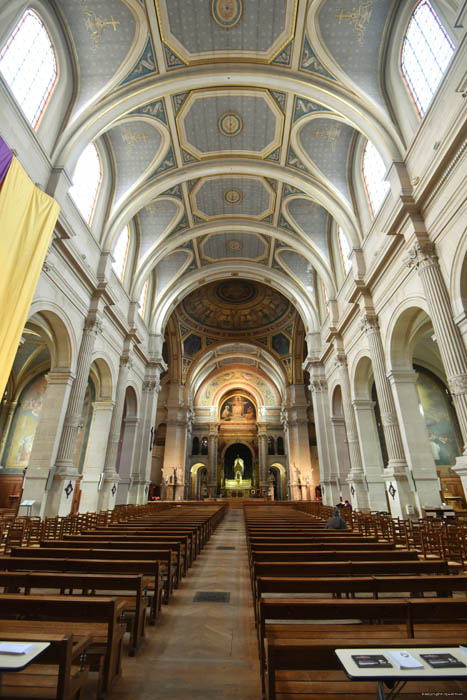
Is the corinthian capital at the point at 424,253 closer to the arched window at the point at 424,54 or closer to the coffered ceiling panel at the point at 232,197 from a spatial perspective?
the arched window at the point at 424,54

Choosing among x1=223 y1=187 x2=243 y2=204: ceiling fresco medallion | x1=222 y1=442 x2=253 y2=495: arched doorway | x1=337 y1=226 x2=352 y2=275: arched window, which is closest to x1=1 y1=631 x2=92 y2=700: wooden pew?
x1=337 y1=226 x2=352 y2=275: arched window

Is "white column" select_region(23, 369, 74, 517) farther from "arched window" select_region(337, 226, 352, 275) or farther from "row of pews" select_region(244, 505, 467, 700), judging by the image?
"arched window" select_region(337, 226, 352, 275)

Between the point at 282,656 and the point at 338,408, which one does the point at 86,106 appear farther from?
the point at 338,408

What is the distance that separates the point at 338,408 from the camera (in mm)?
17125

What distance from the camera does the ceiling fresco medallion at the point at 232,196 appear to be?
55.5 ft

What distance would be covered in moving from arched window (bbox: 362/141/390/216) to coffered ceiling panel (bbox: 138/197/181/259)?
8.20 m

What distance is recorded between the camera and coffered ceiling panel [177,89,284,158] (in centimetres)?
1223

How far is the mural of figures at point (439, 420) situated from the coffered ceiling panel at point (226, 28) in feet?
51.3

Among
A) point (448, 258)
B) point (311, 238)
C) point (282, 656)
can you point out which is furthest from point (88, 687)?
point (311, 238)

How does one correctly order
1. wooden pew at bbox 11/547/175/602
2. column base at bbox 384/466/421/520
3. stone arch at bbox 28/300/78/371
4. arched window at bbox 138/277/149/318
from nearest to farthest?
wooden pew at bbox 11/547/175/602 → column base at bbox 384/466/421/520 → stone arch at bbox 28/300/78/371 → arched window at bbox 138/277/149/318

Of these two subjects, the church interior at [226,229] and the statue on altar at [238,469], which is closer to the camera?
the church interior at [226,229]

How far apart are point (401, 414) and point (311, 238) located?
10.2 metres

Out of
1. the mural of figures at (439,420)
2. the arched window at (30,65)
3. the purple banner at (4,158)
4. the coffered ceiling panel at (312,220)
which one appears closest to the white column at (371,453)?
the mural of figures at (439,420)

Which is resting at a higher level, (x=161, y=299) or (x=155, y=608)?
(x=161, y=299)
